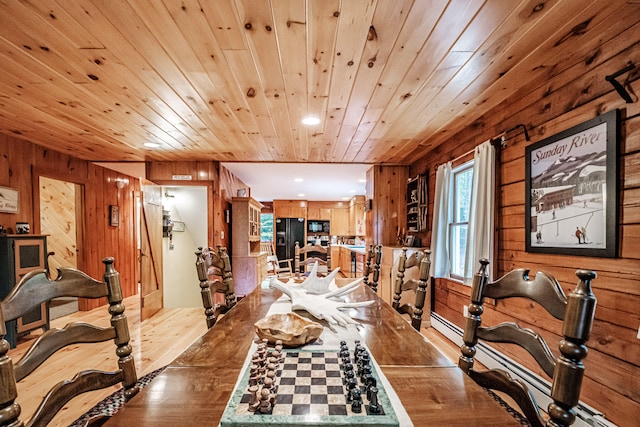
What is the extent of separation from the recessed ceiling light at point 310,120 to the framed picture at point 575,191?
1.72m

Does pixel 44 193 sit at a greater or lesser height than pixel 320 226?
greater

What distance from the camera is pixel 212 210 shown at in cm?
468

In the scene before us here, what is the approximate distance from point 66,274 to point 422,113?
2687 mm

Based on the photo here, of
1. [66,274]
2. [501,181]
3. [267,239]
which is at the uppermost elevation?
[501,181]

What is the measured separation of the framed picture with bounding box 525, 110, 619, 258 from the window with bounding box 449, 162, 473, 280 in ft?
4.03

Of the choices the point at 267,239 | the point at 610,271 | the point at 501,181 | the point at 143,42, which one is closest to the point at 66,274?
the point at 143,42

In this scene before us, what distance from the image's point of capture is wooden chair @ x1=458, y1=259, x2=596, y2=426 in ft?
2.27

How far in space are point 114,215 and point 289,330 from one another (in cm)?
532

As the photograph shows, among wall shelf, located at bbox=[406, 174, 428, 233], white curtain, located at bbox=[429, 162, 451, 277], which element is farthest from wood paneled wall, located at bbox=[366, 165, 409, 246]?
white curtain, located at bbox=[429, 162, 451, 277]

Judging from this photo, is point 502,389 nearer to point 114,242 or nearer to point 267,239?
point 114,242

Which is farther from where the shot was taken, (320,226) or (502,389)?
(320,226)

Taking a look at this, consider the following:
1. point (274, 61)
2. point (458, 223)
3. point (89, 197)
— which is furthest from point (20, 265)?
point (458, 223)

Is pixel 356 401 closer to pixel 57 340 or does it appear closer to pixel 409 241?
pixel 57 340

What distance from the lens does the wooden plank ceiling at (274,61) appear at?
1.45 meters
